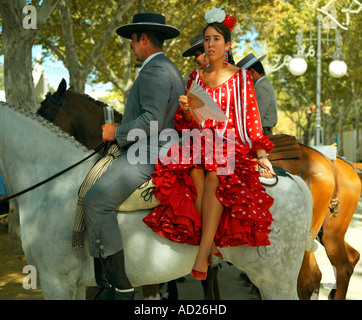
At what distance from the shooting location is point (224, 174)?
310cm

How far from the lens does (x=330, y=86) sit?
3531 cm

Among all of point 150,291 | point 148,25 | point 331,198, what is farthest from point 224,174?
point 331,198

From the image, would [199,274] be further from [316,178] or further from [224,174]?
[316,178]

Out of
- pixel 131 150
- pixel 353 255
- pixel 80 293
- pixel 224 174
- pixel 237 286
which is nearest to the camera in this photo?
pixel 224 174

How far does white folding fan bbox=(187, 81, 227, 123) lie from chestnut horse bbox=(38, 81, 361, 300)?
225cm

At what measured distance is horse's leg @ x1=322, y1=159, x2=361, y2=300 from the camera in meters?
5.36

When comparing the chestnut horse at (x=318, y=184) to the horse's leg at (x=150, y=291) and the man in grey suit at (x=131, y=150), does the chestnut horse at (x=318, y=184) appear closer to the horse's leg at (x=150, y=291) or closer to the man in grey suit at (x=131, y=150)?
the horse's leg at (x=150, y=291)

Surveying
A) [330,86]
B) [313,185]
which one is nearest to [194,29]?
[313,185]

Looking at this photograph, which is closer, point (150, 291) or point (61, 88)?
point (150, 291)

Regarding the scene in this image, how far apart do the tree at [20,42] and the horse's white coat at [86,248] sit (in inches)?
177

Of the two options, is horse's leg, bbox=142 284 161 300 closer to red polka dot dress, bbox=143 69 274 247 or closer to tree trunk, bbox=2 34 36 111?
red polka dot dress, bbox=143 69 274 247

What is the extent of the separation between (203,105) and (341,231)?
344 centimetres

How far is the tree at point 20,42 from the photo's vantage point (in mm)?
7316

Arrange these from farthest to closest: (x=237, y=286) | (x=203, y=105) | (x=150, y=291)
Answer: (x=237, y=286) < (x=150, y=291) < (x=203, y=105)
